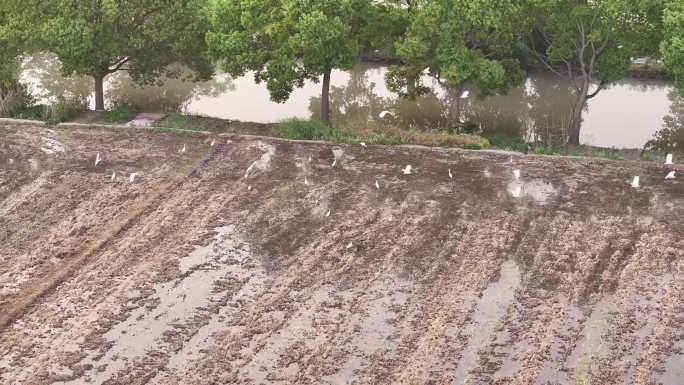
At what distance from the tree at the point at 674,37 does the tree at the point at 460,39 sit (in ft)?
13.9

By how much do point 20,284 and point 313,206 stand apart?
7338 millimetres

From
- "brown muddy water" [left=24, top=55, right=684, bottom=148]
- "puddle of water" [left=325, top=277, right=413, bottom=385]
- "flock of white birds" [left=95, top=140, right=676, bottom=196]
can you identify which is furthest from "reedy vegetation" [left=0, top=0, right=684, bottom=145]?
"puddle of water" [left=325, top=277, right=413, bottom=385]

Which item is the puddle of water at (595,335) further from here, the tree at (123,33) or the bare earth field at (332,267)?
the tree at (123,33)

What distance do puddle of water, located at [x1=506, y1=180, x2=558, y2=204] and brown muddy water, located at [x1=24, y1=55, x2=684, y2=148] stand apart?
5.42 metres

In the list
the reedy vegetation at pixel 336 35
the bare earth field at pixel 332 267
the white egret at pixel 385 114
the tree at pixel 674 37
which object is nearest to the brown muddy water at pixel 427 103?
the white egret at pixel 385 114

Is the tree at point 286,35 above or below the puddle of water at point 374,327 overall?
above

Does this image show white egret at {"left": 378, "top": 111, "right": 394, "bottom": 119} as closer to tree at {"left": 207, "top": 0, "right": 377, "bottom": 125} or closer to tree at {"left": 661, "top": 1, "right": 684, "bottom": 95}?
tree at {"left": 207, "top": 0, "right": 377, "bottom": 125}

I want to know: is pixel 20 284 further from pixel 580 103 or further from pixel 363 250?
pixel 580 103

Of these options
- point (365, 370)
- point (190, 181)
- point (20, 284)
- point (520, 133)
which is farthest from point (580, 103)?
point (20, 284)

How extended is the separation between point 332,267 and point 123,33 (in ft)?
43.7

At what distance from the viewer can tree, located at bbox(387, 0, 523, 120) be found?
2303 centimetres

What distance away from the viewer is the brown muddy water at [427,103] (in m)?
28.6

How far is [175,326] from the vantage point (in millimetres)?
14992

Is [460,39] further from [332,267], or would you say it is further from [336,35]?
[332,267]
